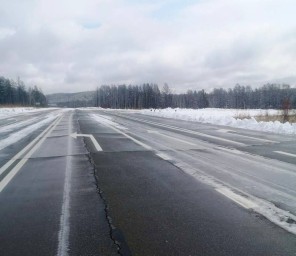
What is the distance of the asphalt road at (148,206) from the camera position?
389cm

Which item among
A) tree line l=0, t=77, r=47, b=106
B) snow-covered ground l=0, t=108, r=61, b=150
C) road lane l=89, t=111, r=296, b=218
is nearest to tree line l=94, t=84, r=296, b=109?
tree line l=0, t=77, r=47, b=106

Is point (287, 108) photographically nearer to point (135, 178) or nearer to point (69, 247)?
point (135, 178)

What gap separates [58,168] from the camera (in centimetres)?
842

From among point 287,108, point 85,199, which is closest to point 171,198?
point 85,199

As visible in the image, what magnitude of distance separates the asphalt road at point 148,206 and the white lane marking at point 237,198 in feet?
0.05

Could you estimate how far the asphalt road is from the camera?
153 inches

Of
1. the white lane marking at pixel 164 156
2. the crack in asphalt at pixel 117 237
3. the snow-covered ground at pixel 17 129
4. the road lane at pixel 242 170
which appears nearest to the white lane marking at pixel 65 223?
the crack in asphalt at pixel 117 237

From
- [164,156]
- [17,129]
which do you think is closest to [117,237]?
[164,156]

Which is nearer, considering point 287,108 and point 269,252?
point 269,252

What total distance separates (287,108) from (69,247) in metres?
25.4

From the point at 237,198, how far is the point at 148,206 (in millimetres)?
1449

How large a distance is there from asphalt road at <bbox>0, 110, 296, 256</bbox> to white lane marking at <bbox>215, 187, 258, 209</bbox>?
0.6 inches

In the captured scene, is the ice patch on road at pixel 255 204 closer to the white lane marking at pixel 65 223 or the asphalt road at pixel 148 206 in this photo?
the asphalt road at pixel 148 206

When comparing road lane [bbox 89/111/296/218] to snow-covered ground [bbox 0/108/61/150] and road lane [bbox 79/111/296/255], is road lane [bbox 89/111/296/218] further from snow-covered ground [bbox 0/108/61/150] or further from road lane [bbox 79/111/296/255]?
snow-covered ground [bbox 0/108/61/150]
